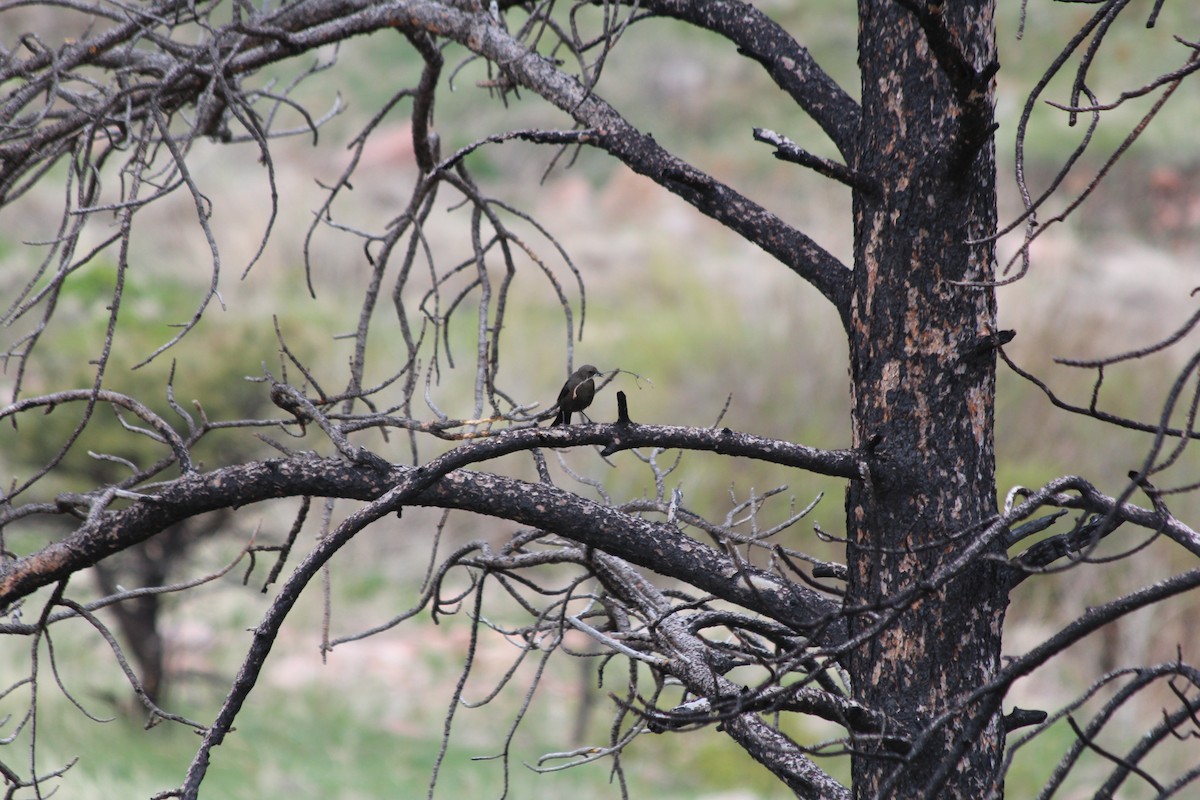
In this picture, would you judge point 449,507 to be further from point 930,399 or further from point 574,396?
point 930,399

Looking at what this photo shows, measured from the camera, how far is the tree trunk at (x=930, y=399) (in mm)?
1631

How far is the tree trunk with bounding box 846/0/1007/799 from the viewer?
5.35 feet

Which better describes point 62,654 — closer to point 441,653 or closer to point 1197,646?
point 441,653

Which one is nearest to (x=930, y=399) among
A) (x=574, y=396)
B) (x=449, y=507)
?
(x=574, y=396)

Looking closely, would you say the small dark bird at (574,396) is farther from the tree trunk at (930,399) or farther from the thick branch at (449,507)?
the tree trunk at (930,399)

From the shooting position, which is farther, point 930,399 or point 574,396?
point 574,396

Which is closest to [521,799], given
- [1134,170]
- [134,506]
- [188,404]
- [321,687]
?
[321,687]

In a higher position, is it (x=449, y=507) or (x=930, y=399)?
(x=930, y=399)

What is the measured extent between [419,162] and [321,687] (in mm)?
5501

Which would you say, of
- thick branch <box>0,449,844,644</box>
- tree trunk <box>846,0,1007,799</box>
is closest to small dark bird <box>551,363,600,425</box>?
thick branch <box>0,449,844,644</box>

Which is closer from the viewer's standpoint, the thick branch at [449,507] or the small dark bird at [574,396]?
the thick branch at [449,507]

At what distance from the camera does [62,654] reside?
7.18 m

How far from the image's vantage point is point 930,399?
1.66m

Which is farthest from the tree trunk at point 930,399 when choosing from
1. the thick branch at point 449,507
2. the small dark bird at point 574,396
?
the small dark bird at point 574,396
